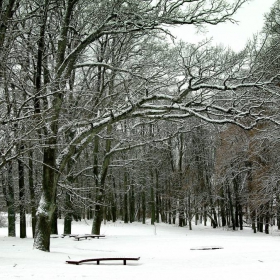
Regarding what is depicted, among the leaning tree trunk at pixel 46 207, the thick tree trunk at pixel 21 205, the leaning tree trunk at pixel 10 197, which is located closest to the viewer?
the leaning tree trunk at pixel 46 207

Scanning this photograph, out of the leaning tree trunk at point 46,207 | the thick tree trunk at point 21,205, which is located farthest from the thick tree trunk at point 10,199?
the leaning tree trunk at point 46,207

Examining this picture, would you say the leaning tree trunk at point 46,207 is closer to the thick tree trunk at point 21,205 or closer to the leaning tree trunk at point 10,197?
the leaning tree trunk at point 10,197

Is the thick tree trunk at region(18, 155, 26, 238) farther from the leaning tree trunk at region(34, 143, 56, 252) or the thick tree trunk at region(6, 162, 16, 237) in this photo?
the leaning tree trunk at region(34, 143, 56, 252)

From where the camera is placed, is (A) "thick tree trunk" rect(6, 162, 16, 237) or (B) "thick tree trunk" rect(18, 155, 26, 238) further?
(B) "thick tree trunk" rect(18, 155, 26, 238)

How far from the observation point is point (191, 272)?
877 centimetres

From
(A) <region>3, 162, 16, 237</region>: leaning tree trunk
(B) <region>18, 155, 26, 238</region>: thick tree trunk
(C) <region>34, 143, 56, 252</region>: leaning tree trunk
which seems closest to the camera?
(C) <region>34, 143, 56, 252</region>: leaning tree trunk

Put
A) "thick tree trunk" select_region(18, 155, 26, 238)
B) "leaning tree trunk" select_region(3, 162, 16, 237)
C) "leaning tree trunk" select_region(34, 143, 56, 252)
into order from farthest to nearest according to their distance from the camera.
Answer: "thick tree trunk" select_region(18, 155, 26, 238)
"leaning tree trunk" select_region(3, 162, 16, 237)
"leaning tree trunk" select_region(34, 143, 56, 252)

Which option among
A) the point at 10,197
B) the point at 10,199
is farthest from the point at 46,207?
the point at 10,197

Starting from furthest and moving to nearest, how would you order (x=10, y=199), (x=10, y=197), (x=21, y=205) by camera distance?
(x=21, y=205), (x=10, y=197), (x=10, y=199)

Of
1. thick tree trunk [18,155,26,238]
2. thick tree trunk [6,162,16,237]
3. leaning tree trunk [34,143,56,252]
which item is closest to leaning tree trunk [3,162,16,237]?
thick tree trunk [6,162,16,237]

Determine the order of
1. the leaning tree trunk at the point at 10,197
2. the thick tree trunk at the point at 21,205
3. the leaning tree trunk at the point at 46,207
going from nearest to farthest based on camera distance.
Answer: the leaning tree trunk at the point at 46,207
the leaning tree trunk at the point at 10,197
the thick tree trunk at the point at 21,205

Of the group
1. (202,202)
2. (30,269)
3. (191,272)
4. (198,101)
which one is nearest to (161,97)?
(198,101)

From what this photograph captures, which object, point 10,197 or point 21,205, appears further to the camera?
point 21,205

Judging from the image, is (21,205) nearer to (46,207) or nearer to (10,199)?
(10,199)
